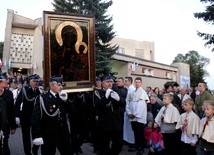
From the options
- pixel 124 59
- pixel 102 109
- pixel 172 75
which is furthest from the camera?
pixel 172 75

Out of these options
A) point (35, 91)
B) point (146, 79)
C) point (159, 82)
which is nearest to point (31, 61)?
point (146, 79)

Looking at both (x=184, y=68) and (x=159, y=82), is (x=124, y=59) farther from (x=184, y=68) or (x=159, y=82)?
(x=184, y=68)

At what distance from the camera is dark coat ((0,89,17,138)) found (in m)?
5.96

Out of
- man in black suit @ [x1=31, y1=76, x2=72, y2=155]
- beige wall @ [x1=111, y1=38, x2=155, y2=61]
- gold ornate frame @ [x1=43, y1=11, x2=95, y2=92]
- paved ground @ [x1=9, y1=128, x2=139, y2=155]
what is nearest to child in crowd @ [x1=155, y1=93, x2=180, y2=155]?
paved ground @ [x1=9, y1=128, x2=139, y2=155]

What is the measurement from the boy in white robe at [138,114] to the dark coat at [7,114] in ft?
11.0

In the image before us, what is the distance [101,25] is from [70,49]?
1786 centimetres

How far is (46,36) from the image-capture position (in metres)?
6.82

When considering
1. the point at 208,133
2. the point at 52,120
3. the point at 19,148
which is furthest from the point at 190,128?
the point at 19,148

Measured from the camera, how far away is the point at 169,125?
8.23 meters

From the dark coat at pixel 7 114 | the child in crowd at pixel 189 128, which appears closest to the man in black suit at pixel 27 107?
the dark coat at pixel 7 114

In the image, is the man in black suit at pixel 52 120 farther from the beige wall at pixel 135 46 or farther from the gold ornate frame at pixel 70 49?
the beige wall at pixel 135 46

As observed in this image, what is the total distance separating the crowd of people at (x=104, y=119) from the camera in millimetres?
6289

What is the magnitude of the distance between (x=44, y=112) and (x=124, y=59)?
24.9 metres

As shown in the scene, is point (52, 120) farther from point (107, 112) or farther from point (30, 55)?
point (30, 55)
